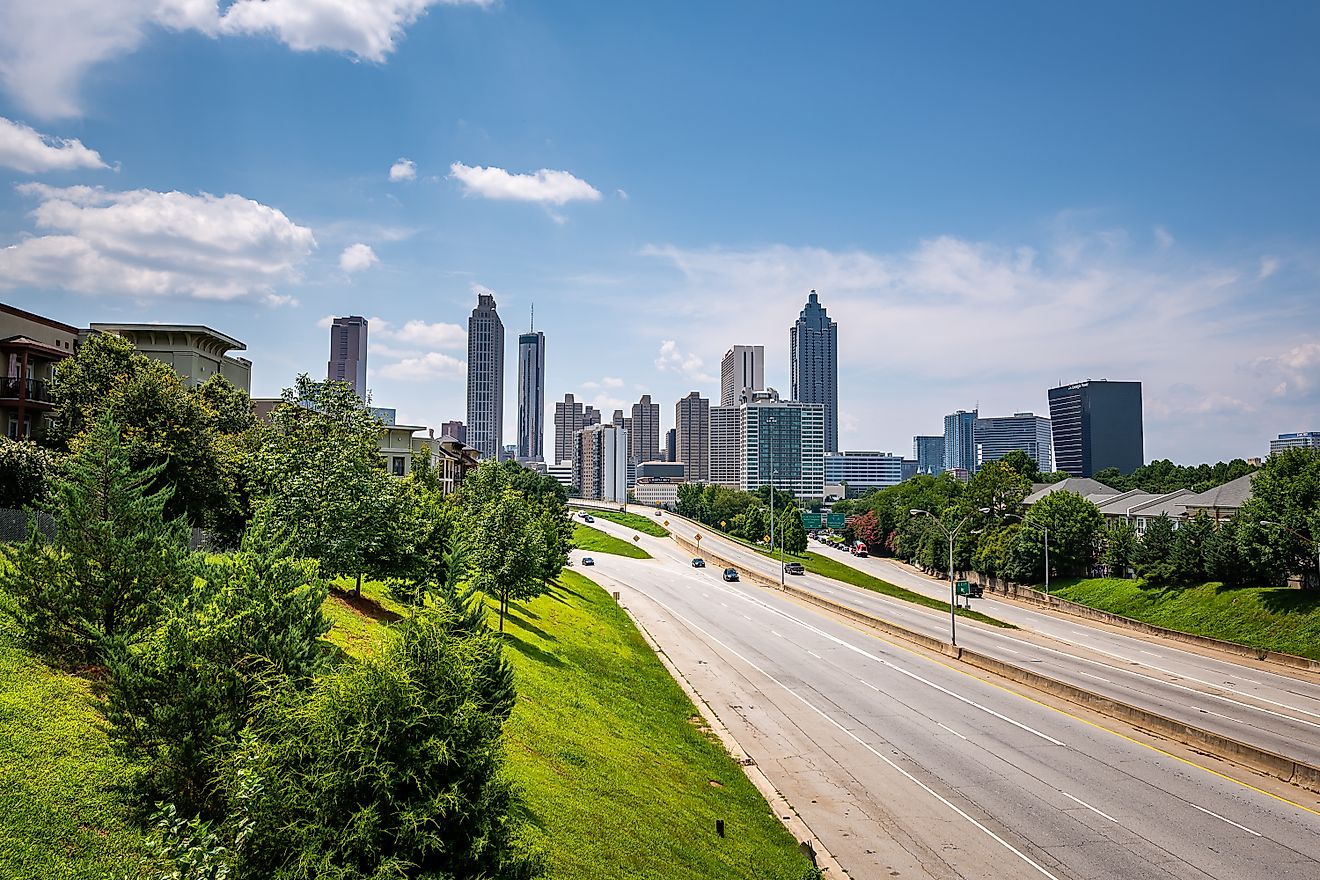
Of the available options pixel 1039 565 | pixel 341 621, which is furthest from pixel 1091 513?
pixel 341 621

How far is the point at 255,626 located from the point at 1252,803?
85.9 ft

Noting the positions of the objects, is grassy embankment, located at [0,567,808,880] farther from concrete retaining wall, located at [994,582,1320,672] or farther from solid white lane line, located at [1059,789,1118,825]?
concrete retaining wall, located at [994,582,1320,672]

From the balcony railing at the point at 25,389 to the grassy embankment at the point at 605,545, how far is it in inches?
2656

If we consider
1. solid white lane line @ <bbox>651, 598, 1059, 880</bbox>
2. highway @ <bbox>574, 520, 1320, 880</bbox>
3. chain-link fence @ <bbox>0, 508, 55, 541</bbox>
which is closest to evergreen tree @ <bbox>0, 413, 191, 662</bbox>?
highway @ <bbox>574, 520, 1320, 880</bbox>

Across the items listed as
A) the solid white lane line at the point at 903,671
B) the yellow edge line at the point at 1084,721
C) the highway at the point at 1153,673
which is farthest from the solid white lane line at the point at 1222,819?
the highway at the point at 1153,673

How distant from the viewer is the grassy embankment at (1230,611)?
Result: 46812mm

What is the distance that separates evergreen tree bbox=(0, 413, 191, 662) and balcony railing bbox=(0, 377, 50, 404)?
36.9 m

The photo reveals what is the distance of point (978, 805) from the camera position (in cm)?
2272

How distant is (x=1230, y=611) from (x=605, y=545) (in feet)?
274

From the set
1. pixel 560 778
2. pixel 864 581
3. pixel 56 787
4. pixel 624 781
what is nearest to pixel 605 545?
pixel 864 581

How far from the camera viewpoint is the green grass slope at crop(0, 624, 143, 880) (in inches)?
400

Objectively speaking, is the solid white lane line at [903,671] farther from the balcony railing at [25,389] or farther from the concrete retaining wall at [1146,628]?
the balcony railing at [25,389]

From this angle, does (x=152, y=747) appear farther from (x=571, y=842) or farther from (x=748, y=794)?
(x=748, y=794)

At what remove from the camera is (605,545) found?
402ft
